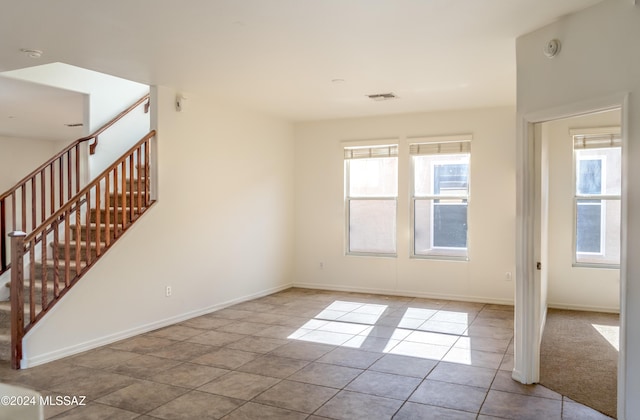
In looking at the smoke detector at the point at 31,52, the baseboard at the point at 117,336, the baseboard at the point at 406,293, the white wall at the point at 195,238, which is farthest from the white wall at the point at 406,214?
the smoke detector at the point at 31,52

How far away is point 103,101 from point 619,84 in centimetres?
556

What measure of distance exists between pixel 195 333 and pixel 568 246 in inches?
182

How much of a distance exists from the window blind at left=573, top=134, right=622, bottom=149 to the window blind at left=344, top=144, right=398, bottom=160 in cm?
234

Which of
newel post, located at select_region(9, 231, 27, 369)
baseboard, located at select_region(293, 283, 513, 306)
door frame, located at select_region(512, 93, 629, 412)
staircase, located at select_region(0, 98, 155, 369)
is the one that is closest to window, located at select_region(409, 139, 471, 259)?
baseboard, located at select_region(293, 283, 513, 306)

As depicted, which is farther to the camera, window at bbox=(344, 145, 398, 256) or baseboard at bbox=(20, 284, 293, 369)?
window at bbox=(344, 145, 398, 256)

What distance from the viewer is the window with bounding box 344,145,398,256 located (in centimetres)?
731

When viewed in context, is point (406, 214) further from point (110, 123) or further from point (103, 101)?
point (103, 101)

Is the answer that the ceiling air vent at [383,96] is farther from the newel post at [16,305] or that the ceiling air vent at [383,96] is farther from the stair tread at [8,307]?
the stair tread at [8,307]

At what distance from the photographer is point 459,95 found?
5.84 m

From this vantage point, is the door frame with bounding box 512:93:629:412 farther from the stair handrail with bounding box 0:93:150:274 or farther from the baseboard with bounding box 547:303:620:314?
the stair handrail with bounding box 0:93:150:274

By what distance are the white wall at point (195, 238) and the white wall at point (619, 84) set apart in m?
3.85

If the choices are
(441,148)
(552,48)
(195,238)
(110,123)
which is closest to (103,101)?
(110,123)

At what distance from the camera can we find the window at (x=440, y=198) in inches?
270

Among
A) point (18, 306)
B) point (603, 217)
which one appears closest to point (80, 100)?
point (18, 306)
